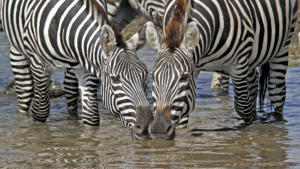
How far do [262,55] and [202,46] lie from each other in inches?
60.5

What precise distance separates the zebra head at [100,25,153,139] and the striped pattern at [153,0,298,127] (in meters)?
0.23

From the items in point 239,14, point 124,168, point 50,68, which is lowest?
point 124,168

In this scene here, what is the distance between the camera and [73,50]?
8.09 m

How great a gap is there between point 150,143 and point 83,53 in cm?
152

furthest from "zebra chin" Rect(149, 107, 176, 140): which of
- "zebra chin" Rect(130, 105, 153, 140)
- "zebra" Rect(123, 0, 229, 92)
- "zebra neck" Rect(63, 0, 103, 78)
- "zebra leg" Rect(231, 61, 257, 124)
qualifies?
"zebra" Rect(123, 0, 229, 92)

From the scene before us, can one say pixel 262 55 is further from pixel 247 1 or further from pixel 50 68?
pixel 50 68

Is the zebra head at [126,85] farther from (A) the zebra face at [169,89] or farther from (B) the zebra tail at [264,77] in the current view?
(B) the zebra tail at [264,77]

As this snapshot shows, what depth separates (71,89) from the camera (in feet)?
32.5

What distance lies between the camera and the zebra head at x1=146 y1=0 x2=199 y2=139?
6836 mm

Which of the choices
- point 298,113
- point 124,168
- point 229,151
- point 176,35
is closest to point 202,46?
point 176,35

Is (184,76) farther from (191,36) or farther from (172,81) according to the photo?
(191,36)

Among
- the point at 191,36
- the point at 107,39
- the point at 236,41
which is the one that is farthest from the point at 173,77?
the point at 236,41

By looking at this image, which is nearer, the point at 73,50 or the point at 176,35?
the point at 176,35

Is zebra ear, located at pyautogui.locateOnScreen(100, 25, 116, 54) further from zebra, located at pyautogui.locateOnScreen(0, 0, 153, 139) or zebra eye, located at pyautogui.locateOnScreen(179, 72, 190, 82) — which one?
zebra eye, located at pyautogui.locateOnScreen(179, 72, 190, 82)
